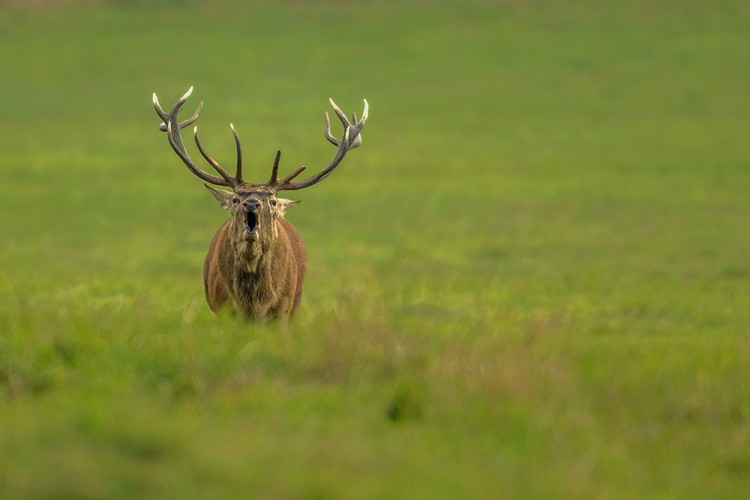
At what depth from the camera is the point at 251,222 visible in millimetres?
10695

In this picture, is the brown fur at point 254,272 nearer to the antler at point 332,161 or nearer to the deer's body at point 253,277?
the deer's body at point 253,277

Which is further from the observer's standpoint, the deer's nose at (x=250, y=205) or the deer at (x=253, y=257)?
the deer at (x=253, y=257)

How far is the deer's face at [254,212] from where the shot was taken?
10656mm

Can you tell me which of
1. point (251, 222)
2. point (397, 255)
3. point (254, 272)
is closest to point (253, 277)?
point (254, 272)

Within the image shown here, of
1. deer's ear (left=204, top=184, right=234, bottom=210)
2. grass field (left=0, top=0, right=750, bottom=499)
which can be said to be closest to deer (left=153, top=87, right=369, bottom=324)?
deer's ear (left=204, top=184, right=234, bottom=210)

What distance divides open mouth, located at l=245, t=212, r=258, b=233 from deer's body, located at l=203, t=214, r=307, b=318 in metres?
0.16

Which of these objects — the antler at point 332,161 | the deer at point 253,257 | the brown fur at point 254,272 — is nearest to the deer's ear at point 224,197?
the deer at point 253,257

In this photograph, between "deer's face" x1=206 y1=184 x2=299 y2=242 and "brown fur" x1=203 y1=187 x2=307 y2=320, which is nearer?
"deer's face" x1=206 y1=184 x2=299 y2=242

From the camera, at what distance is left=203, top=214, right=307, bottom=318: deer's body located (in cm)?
1085

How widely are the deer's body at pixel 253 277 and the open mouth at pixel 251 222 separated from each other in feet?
0.52

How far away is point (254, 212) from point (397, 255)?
5.02 metres

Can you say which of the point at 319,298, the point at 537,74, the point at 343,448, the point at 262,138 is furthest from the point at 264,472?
the point at 537,74

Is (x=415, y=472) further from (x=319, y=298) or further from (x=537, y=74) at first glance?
(x=537, y=74)

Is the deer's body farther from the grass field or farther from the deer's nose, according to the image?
the grass field
